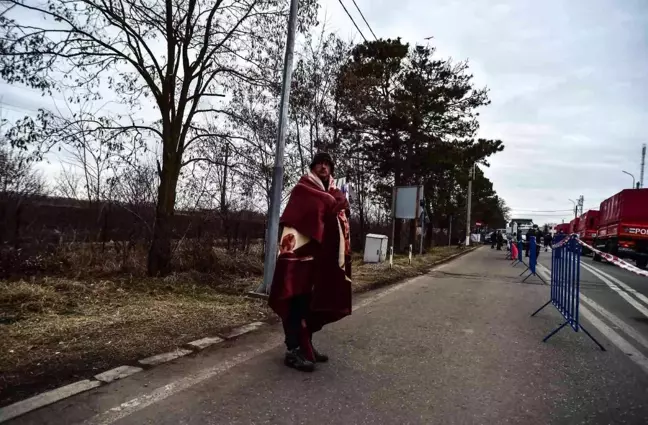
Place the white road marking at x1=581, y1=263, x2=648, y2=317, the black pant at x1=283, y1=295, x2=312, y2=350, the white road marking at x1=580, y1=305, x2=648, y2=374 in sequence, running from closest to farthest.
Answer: the black pant at x1=283, y1=295, x2=312, y2=350
the white road marking at x1=580, y1=305, x2=648, y2=374
the white road marking at x1=581, y1=263, x2=648, y2=317

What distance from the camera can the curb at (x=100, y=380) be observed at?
320 cm

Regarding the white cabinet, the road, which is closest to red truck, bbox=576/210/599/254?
the road

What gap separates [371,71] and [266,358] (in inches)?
688

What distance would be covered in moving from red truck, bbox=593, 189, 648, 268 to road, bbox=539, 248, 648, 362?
6970 millimetres

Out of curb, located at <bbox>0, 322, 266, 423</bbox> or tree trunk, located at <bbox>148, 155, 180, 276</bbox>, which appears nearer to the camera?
curb, located at <bbox>0, 322, 266, 423</bbox>

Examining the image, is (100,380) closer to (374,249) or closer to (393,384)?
(393,384)

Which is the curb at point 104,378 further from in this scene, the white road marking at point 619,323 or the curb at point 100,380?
the white road marking at point 619,323

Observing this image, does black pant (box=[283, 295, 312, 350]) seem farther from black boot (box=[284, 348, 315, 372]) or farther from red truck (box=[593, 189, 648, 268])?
red truck (box=[593, 189, 648, 268])

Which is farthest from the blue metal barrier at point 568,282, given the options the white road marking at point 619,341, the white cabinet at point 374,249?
the white cabinet at point 374,249

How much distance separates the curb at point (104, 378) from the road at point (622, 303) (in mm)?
5059

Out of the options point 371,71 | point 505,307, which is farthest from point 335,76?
point 505,307

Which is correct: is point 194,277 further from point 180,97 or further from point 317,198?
point 317,198

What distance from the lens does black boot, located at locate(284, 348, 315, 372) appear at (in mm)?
4355

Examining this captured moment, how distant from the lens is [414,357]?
498 centimetres
